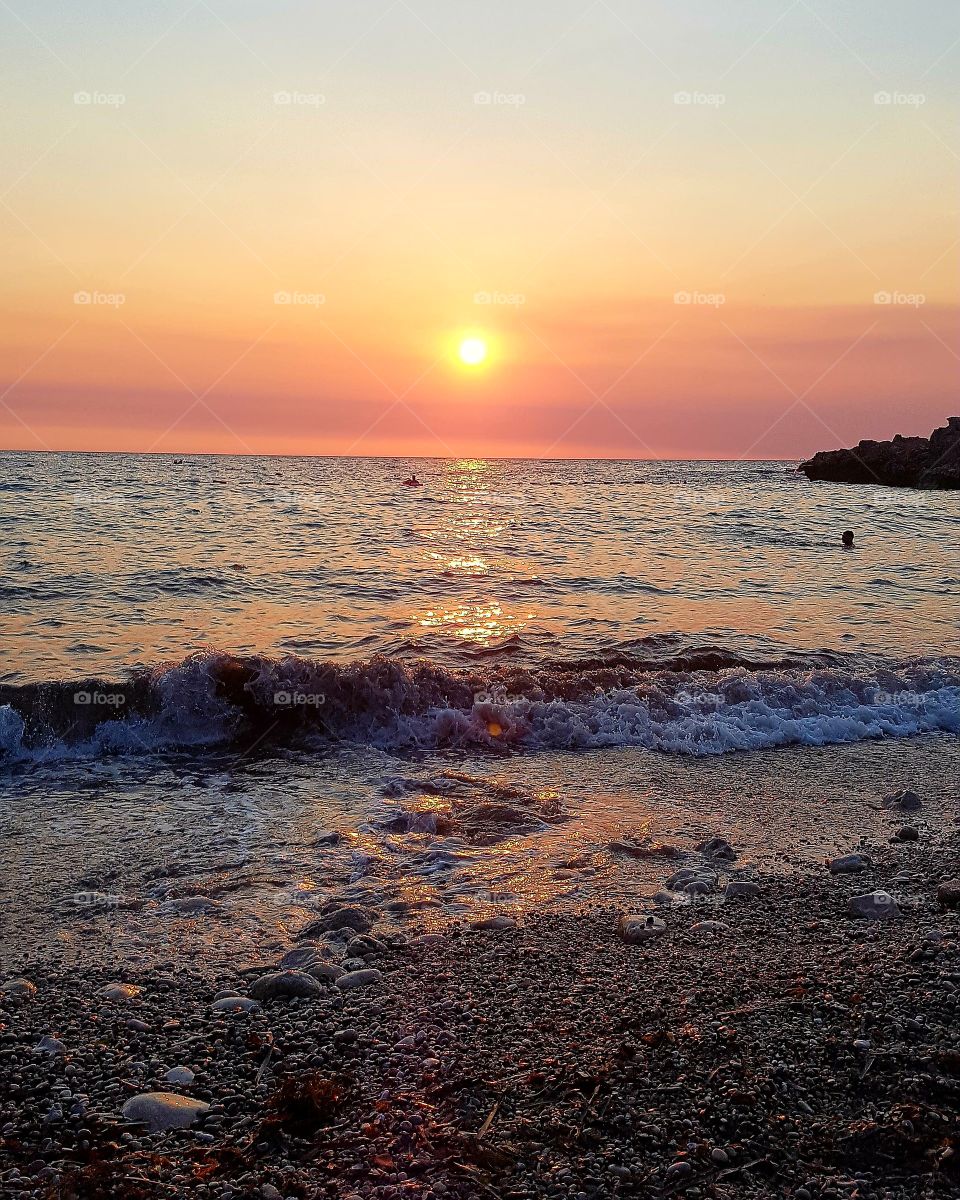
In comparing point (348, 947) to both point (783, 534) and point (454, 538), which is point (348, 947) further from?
point (783, 534)

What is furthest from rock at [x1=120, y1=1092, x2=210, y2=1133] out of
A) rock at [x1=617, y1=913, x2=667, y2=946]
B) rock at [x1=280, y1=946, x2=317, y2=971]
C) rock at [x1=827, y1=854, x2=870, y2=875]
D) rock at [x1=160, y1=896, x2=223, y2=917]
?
rock at [x1=827, y1=854, x2=870, y2=875]

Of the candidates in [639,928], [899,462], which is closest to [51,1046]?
[639,928]

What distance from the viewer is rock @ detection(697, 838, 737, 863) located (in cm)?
739

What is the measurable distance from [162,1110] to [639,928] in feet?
10.4

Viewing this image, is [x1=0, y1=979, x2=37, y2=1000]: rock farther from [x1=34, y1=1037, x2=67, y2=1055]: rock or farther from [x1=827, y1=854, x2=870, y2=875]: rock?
[x1=827, y1=854, x2=870, y2=875]: rock

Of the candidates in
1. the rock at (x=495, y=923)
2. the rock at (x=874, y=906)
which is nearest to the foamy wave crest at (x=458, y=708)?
the rock at (x=874, y=906)

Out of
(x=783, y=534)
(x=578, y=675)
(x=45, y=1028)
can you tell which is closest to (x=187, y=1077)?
(x=45, y=1028)

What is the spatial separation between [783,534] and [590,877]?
29965 mm

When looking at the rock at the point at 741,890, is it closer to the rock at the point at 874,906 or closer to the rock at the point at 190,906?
the rock at the point at 874,906

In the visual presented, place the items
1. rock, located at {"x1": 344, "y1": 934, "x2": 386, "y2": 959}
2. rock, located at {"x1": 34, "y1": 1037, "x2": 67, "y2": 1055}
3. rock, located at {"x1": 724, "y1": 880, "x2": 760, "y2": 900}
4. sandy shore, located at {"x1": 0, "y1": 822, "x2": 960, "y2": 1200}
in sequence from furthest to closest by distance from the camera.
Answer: rock, located at {"x1": 724, "y1": 880, "x2": 760, "y2": 900} → rock, located at {"x1": 344, "y1": 934, "x2": 386, "y2": 959} → rock, located at {"x1": 34, "y1": 1037, "x2": 67, "y2": 1055} → sandy shore, located at {"x1": 0, "y1": 822, "x2": 960, "y2": 1200}

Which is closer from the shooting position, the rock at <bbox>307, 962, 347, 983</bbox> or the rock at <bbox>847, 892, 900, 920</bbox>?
the rock at <bbox>307, 962, 347, 983</bbox>

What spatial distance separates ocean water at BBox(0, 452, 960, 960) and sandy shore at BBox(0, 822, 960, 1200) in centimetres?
110

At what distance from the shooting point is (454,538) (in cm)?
3253

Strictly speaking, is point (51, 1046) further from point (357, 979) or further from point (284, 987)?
point (357, 979)
